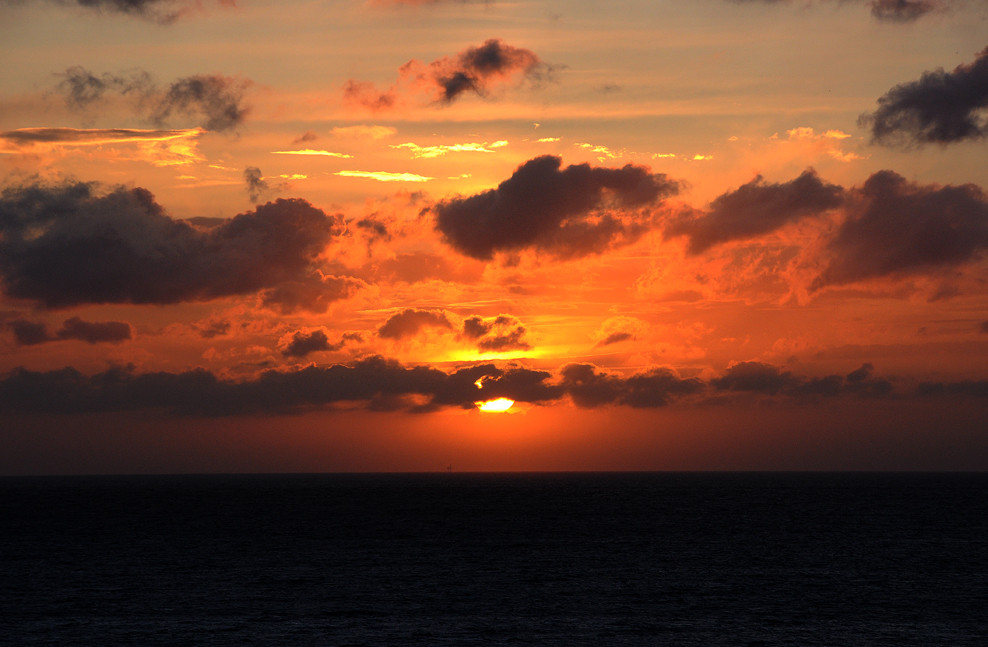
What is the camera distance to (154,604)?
2685 inches

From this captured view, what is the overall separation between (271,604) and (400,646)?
18093 mm

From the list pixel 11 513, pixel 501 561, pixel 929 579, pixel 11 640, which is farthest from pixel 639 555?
pixel 11 513

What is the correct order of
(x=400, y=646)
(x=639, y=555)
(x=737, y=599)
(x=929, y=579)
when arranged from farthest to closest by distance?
(x=639, y=555) → (x=929, y=579) → (x=737, y=599) → (x=400, y=646)

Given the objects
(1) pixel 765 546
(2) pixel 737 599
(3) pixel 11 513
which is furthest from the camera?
(3) pixel 11 513

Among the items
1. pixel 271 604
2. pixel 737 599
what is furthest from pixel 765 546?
pixel 271 604

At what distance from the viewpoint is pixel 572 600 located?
70875 millimetres

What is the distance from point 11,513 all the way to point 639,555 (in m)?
149

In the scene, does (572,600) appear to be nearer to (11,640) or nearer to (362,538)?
(11,640)

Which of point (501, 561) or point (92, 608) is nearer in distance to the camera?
point (92, 608)

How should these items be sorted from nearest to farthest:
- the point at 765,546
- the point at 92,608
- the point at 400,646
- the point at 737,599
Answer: the point at 400,646 → the point at 92,608 → the point at 737,599 → the point at 765,546

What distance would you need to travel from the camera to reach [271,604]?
68438mm

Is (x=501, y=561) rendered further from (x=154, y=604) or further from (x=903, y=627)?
(x=903, y=627)

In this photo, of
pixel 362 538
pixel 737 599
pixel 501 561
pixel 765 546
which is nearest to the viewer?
pixel 737 599

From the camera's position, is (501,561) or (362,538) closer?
(501,561)
